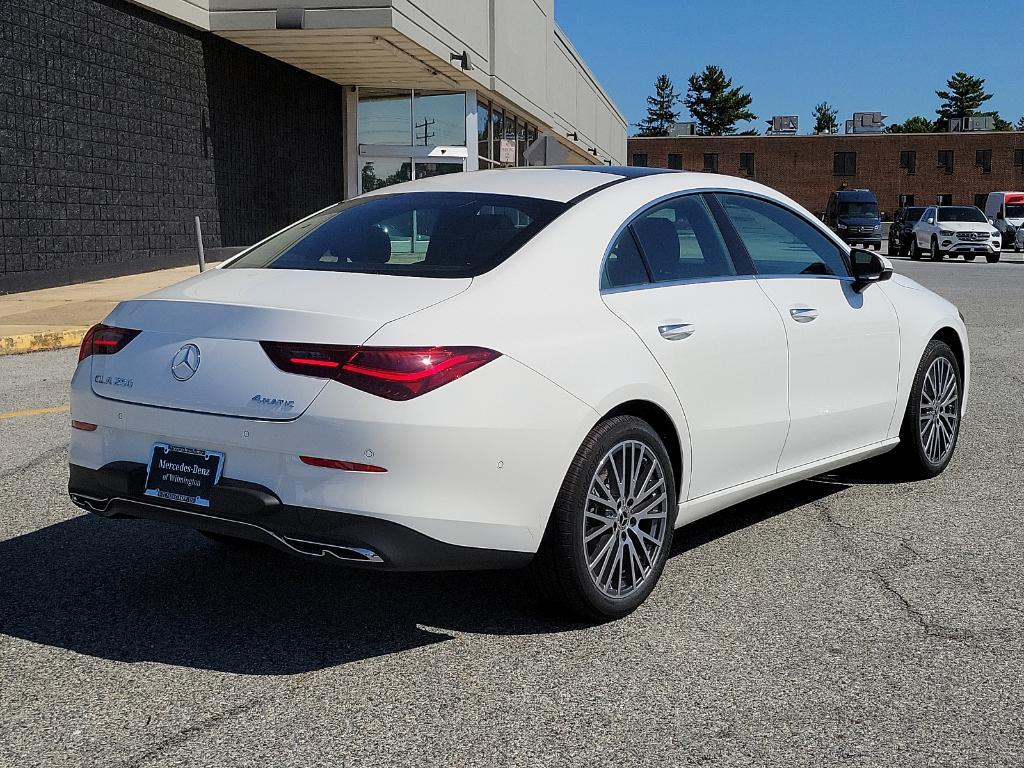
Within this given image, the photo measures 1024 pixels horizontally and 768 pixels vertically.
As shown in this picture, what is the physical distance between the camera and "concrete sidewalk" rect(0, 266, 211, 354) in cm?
1262

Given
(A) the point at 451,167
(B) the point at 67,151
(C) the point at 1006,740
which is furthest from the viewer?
(A) the point at 451,167

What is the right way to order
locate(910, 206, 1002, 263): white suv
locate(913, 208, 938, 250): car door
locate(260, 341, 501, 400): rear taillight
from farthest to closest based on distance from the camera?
locate(913, 208, 938, 250): car door < locate(910, 206, 1002, 263): white suv < locate(260, 341, 501, 400): rear taillight

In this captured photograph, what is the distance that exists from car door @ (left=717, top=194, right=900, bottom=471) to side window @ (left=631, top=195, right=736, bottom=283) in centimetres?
20

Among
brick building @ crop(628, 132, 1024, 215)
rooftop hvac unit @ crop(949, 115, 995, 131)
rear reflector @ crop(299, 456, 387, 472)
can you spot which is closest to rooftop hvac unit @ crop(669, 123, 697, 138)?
brick building @ crop(628, 132, 1024, 215)

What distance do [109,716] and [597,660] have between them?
1477 millimetres

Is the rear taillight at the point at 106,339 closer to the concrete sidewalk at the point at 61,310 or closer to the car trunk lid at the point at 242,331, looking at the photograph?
the car trunk lid at the point at 242,331

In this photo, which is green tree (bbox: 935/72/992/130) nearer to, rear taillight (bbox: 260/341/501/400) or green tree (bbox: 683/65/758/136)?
green tree (bbox: 683/65/758/136)

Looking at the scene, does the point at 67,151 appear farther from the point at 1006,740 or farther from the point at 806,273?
the point at 1006,740

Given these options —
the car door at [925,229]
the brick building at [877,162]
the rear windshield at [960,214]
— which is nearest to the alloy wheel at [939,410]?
the car door at [925,229]

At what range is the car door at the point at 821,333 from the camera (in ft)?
17.4

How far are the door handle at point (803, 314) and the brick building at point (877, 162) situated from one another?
90858 mm

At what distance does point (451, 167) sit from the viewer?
32.6 metres

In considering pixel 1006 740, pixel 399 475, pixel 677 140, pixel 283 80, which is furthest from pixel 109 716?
pixel 677 140

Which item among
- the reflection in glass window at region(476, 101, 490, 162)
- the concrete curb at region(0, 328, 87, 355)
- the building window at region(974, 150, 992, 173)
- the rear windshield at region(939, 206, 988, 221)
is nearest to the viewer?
the concrete curb at region(0, 328, 87, 355)
